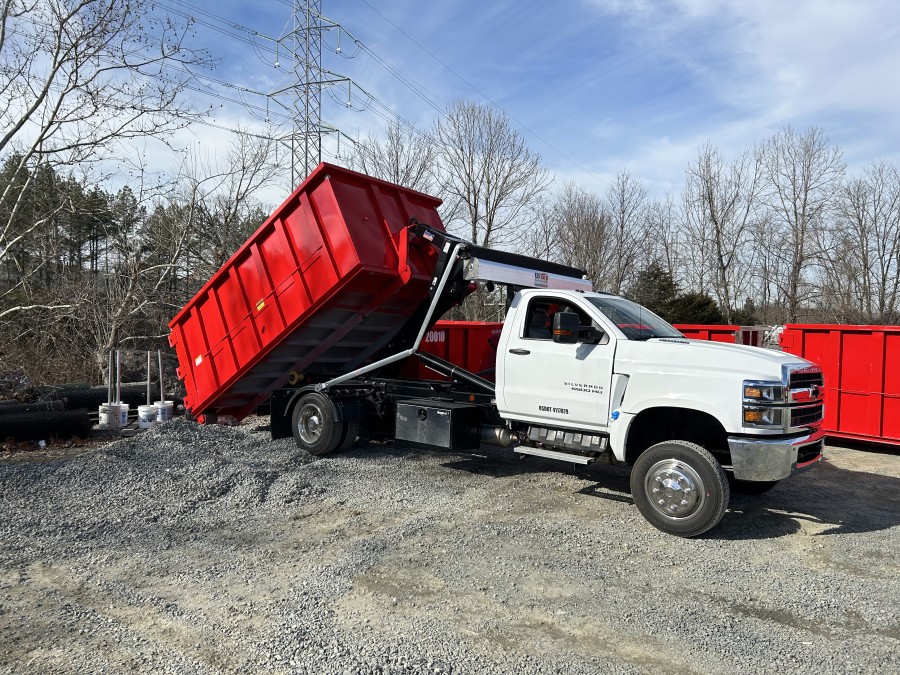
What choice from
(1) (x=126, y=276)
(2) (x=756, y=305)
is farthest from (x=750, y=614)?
(2) (x=756, y=305)

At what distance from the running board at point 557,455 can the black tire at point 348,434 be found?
106 inches

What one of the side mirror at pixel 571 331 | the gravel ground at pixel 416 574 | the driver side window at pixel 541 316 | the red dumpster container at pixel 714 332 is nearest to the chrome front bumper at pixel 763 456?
the gravel ground at pixel 416 574

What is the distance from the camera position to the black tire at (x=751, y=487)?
6.96m

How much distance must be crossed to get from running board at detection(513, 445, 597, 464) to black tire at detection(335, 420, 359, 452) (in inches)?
106

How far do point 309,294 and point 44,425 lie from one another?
4.42 meters

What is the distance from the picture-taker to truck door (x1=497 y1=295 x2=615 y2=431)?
6.47m

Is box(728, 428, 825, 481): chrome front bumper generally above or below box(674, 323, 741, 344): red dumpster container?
below

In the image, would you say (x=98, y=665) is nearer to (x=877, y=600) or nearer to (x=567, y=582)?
(x=567, y=582)

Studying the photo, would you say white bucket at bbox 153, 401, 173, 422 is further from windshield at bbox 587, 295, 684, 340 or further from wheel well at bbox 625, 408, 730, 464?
wheel well at bbox 625, 408, 730, 464

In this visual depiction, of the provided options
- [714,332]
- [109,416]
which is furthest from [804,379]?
[109,416]

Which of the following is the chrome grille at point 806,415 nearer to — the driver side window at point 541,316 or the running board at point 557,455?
the running board at point 557,455

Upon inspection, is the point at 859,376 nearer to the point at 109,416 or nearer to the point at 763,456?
the point at 763,456

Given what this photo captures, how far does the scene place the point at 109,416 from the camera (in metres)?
10.3

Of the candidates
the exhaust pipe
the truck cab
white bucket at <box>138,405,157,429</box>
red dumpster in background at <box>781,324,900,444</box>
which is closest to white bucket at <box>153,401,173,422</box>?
white bucket at <box>138,405,157,429</box>
